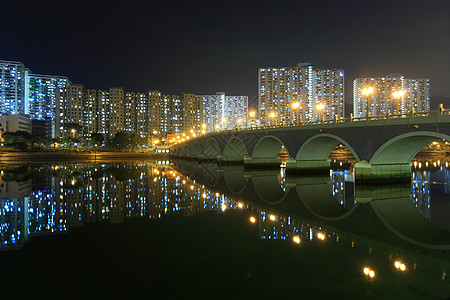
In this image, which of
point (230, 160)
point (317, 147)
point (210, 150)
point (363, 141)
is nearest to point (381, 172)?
point (363, 141)

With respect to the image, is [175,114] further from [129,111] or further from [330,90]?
[330,90]

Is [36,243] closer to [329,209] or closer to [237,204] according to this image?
[237,204]

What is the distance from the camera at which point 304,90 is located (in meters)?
112

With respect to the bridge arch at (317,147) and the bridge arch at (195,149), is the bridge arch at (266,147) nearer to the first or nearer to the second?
the bridge arch at (317,147)

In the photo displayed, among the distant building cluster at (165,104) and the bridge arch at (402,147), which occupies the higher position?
the distant building cluster at (165,104)

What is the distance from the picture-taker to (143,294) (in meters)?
6.25

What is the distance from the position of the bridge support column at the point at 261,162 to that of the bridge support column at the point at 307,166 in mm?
10533

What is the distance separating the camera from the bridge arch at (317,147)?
30141 millimetres

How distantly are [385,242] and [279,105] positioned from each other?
355 feet

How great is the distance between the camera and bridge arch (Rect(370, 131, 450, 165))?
66.9ft

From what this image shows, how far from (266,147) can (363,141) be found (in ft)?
64.3

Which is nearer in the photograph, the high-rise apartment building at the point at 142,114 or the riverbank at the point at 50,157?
the riverbank at the point at 50,157

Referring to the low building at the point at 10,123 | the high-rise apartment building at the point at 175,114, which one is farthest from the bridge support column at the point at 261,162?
the high-rise apartment building at the point at 175,114

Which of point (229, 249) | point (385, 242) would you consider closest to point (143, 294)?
point (229, 249)
